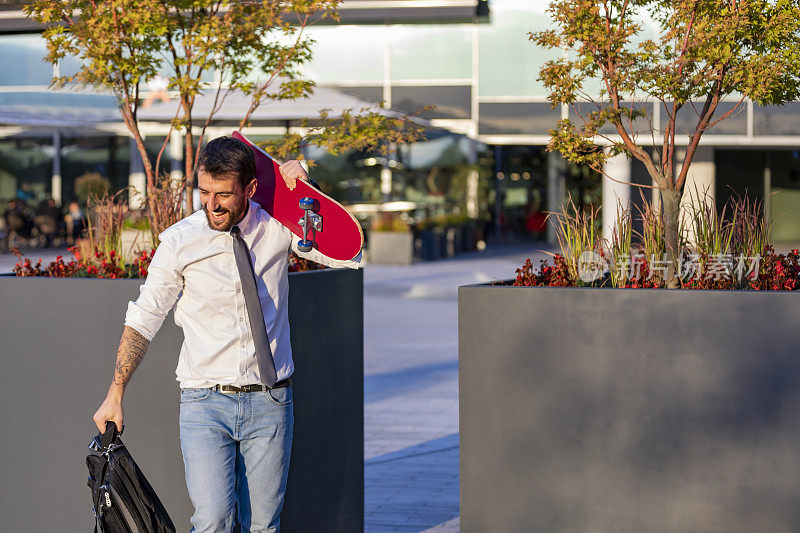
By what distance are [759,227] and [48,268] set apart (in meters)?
3.04

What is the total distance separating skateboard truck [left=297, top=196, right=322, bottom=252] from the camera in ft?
11.4

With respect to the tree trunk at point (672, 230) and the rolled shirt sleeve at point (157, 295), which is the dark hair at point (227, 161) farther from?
the tree trunk at point (672, 230)

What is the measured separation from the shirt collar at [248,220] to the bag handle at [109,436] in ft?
2.31

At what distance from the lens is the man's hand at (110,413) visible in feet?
10.4

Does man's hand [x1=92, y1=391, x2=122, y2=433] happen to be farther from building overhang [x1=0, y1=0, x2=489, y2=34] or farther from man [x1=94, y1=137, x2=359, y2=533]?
building overhang [x1=0, y1=0, x2=489, y2=34]

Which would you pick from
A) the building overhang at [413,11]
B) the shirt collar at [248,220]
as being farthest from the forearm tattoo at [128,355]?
the building overhang at [413,11]

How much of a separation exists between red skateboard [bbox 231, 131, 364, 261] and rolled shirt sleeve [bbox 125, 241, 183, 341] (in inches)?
17.9

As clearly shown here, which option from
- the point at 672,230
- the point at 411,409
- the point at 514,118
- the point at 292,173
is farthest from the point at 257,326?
the point at 514,118

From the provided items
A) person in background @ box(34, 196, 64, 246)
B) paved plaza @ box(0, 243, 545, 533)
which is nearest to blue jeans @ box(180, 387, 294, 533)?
paved plaza @ box(0, 243, 545, 533)

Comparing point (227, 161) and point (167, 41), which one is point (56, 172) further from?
point (227, 161)

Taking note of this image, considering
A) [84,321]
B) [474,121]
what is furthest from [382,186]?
[84,321]

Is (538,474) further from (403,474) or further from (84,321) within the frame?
(403,474)

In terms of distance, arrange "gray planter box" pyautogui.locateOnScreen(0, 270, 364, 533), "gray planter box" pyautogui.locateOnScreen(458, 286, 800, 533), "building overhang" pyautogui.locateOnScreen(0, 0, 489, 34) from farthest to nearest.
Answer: "building overhang" pyautogui.locateOnScreen(0, 0, 489, 34) → "gray planter box" pyautogui.locateOnScreen(0, 270, 364, 533) → "gray planter box" pyautogui.locateOnScreen(458, 286, 800, 533)

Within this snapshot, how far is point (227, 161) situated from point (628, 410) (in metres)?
1.66
